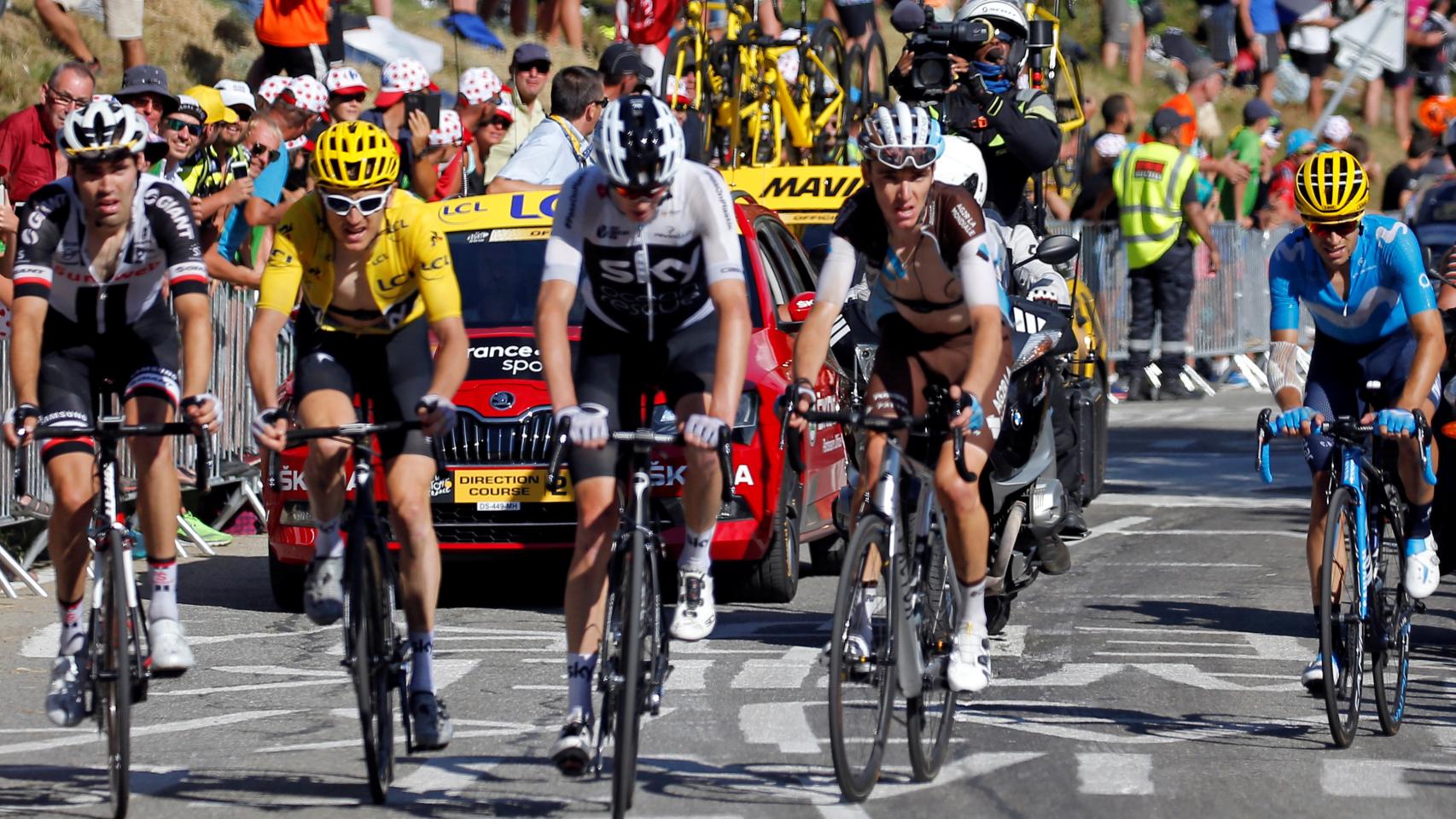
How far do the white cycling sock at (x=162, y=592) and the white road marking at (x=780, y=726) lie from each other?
1.96 meters

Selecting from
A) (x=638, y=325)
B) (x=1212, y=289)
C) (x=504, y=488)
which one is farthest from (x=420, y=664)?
(x=1212, y=289)

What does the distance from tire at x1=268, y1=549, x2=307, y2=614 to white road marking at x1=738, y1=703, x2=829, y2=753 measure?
3.37 m

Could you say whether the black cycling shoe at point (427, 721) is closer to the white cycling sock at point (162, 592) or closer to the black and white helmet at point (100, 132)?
the white cycling sock at point (162, 592)

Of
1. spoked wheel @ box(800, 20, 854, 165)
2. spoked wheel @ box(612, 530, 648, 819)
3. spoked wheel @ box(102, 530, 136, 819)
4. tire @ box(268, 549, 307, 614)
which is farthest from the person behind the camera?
spoked wheel @ box(800, 20, 854, 165)

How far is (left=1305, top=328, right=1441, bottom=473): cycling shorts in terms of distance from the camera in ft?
30.5

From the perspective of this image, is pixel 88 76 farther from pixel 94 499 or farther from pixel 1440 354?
pixel 1440 354

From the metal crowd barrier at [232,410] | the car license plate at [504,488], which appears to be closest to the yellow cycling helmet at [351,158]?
the car license plate at [504,488]

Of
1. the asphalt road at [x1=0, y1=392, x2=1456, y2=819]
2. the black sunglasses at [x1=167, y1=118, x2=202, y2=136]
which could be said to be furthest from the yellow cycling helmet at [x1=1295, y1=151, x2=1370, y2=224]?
the black sunglasses at [x1=167, y1=118, x2=202, y2=136]

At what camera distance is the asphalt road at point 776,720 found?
7.51 metres

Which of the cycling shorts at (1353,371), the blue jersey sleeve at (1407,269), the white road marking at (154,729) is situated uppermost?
the blue jersey sleeve at (1407,269)

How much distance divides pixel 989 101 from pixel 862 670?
207 inches

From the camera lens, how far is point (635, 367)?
7.66 m

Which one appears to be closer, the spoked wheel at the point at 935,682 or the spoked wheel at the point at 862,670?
the spoked wheel at the point at 862,670

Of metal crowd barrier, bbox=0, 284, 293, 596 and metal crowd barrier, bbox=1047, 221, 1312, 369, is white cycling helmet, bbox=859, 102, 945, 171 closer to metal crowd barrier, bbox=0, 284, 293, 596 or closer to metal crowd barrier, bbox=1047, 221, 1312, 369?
metal crowd barrier, bbox=0, 284, 293, 596
